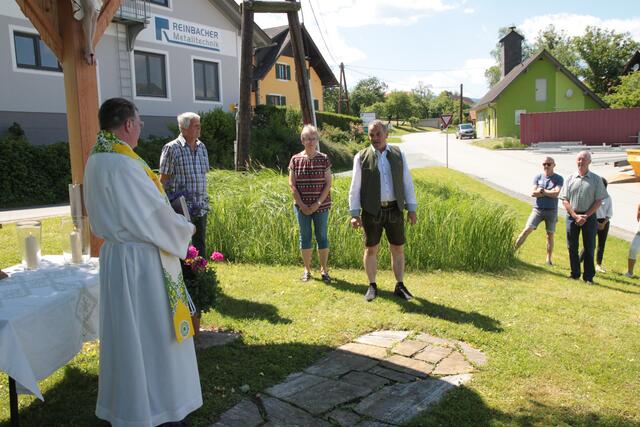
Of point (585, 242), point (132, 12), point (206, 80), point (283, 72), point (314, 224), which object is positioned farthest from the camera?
point (283, 72)

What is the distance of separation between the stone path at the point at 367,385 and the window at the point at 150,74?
1832 centimetres

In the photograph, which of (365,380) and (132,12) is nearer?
(365,380)

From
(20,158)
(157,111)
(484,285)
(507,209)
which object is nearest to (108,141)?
(484,285)

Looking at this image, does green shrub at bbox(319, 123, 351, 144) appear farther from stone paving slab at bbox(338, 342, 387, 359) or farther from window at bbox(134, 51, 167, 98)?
stone paving slab at bbox(338, 342, 387, 359)

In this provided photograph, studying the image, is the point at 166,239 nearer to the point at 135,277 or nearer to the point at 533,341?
the point at 135,277

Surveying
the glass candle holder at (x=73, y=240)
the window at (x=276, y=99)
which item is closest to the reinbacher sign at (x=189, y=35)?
the window at (x=276, y=99)

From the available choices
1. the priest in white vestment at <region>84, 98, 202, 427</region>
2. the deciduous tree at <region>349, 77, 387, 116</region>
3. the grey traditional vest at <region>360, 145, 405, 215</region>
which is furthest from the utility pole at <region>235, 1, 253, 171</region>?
the deciduous tree at <region>349, 77, 387, 116</region>

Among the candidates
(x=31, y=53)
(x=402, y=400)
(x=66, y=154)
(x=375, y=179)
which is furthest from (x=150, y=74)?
(x=402, y=400)

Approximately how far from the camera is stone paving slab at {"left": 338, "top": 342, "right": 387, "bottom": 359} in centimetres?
452

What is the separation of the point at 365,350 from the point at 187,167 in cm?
264

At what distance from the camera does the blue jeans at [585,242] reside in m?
7.88

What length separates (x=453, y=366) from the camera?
14.3 ft

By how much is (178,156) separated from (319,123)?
2785 cm

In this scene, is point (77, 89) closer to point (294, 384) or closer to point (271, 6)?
point (294, 384)
